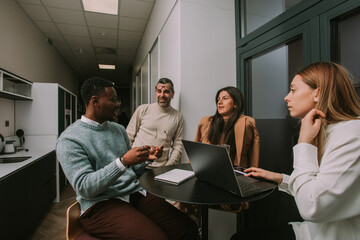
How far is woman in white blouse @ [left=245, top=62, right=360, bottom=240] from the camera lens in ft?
2.21

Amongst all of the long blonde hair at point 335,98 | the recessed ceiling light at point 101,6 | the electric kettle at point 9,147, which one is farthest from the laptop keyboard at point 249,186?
the recessed ceiling light at point 101,6

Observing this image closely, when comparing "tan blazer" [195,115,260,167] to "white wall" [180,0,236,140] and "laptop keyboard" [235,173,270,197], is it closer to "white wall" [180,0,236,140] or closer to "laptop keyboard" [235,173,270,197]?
"laptop keyboard" [235,173,270,197]

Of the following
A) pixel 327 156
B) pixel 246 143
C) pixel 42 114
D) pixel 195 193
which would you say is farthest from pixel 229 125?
pixel 42 114

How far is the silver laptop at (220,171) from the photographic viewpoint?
0.89m

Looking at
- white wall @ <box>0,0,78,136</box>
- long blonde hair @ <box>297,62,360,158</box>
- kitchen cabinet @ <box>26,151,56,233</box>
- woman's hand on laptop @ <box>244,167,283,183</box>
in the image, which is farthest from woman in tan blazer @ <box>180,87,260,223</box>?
white wall @ <box>0,0,78,136</box>

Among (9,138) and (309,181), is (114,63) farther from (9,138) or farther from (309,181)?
(309,181)

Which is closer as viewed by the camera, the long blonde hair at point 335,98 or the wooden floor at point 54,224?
the long blonde hair at point 335,98

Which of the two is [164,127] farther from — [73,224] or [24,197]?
[24,197]

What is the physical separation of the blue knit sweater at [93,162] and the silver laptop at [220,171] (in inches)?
16.2

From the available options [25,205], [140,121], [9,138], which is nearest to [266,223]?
[140,121]

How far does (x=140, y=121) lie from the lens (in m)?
2.24

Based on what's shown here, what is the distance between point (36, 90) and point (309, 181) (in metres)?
3.83

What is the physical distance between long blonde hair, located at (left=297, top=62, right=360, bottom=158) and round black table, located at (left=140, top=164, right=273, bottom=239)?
0.43 meters

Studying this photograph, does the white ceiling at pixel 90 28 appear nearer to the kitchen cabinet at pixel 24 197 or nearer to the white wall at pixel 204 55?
the white wall at pixel 204 55
